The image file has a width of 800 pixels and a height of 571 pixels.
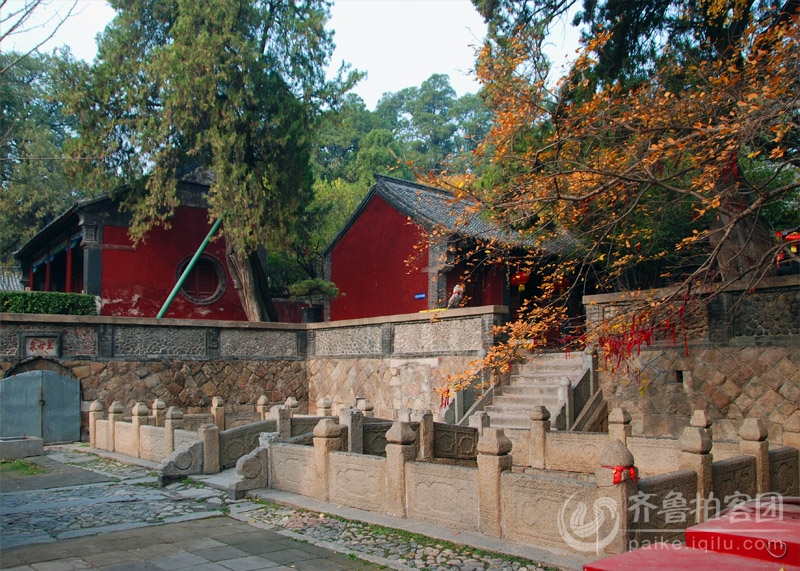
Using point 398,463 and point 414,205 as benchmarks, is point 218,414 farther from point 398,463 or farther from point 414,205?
point 414,205

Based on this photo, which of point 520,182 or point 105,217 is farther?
point 105,217

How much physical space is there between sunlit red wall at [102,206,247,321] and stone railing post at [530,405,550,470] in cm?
1457

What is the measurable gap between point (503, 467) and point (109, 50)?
18.2 metres

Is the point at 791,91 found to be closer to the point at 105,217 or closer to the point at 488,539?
the point at 488,539

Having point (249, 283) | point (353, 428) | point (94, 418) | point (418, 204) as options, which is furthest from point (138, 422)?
point (418, 204)

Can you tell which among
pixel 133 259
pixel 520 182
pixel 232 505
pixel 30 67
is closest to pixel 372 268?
pixel 133 259

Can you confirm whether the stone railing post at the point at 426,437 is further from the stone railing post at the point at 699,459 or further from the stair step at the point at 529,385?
the stone railing post at the point at 699,459

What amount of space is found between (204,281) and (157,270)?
5.66 ft

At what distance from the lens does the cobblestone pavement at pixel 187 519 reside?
631cm

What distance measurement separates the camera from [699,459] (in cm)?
676

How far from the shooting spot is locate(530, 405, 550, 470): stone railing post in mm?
10383

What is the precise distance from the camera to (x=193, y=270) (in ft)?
74.6

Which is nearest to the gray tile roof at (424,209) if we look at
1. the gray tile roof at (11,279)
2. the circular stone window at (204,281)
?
the circular stone window at (204,281)

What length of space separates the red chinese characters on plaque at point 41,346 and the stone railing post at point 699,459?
13.6 meters
